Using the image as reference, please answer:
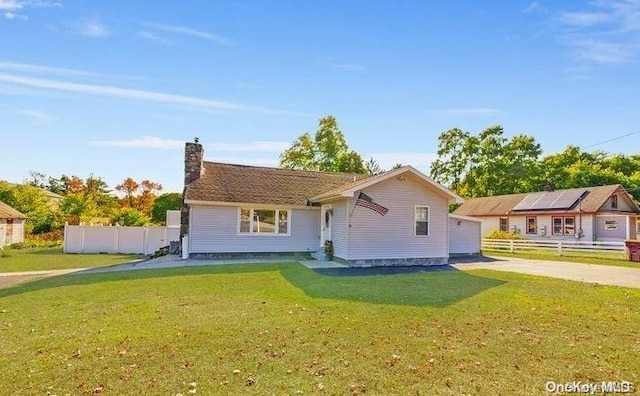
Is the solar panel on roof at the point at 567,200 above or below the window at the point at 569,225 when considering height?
above

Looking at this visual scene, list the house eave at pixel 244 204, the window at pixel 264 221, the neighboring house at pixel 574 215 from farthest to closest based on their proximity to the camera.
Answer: the neighboring house at pixel 574 215 → the window at pixel 264 221 → the house eave at pixel 244 204

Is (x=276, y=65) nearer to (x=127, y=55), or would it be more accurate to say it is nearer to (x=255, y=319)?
(x=127, y=55)

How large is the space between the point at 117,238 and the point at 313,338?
830 inches

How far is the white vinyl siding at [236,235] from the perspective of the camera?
54.0 ft

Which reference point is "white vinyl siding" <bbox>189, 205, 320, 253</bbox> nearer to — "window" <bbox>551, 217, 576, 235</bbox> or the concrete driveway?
the concrete driveway

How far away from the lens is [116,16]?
11062 mm

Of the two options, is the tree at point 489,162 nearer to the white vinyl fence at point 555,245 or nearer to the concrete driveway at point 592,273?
the white vinyl fence at point 555,245

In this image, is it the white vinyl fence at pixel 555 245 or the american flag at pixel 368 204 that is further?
the white vinyl fence at pixel 555 245

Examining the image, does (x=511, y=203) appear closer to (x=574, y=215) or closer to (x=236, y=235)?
(x=574, y=215)

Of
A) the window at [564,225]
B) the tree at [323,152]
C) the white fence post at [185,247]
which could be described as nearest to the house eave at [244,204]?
the white fence post at [185,247]

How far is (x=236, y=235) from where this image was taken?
55.8ft

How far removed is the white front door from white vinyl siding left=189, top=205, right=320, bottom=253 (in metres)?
0.24

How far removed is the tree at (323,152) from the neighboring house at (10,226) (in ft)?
80.0

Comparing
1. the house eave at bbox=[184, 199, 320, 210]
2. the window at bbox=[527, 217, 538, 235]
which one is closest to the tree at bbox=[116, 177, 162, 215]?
the house eave at bbox=[184, 199, 320, 210]
